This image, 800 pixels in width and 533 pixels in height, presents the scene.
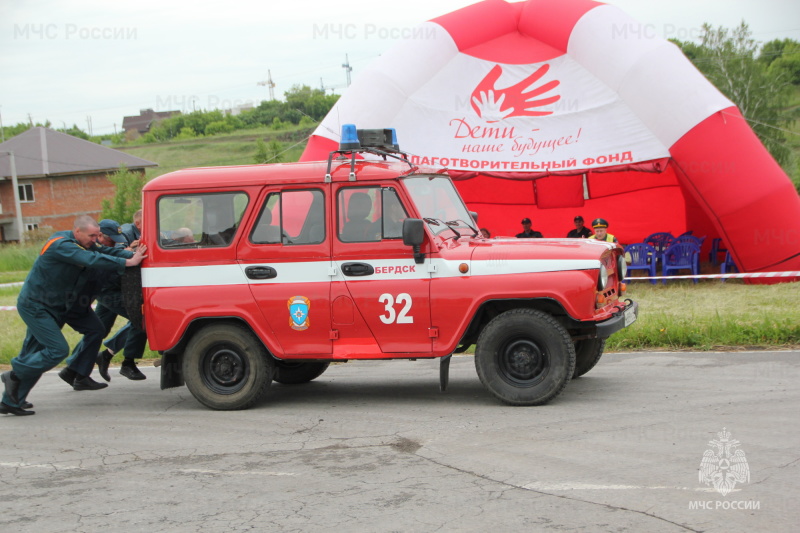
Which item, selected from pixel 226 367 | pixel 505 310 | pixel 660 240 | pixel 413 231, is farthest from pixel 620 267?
pixel 660 240

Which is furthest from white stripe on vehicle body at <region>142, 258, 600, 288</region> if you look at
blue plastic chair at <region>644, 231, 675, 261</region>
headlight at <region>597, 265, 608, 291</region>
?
blue plastic chair at <region>644, 231, 675, 261</region>

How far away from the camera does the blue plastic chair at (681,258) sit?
17.4 metres

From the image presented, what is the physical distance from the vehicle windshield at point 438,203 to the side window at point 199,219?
1.64 meters

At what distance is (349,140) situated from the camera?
27.4 feet

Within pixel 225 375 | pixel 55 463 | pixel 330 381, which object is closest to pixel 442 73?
pixel 330 381

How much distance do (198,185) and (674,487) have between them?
5.14 meters

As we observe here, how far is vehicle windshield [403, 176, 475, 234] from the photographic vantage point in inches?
319

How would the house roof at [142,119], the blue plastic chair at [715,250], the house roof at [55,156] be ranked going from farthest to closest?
the house roof at [142,119] < the house roof at [55,156] < the blue plastic chair at [715,250]

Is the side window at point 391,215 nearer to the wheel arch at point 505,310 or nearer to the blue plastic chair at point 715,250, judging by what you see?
the wheel arch at point 505,310

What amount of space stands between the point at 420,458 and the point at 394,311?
185 centimetres

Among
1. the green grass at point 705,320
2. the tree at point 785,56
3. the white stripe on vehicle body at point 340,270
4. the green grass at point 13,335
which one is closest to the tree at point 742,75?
the tree at point 785,56

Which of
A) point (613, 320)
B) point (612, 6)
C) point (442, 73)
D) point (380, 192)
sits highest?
point (612, 6)

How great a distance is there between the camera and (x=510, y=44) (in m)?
18.4

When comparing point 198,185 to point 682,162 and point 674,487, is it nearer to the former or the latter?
point 674,487
